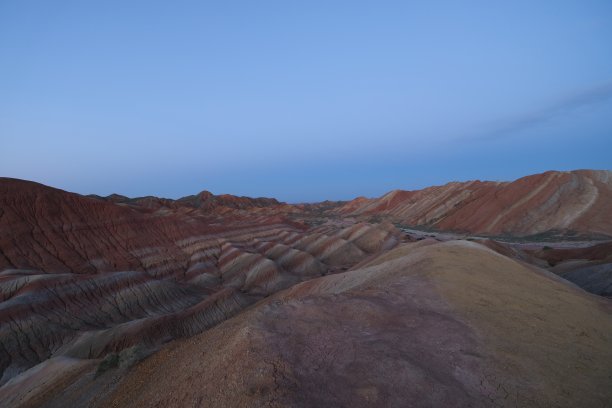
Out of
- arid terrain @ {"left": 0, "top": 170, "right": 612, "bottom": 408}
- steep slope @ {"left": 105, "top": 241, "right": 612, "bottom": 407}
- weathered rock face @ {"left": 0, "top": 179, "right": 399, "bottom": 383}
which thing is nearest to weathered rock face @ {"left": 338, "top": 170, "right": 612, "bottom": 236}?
weathered rock face @ {"left": 0, "top": 179, "right": 399, "bottom": 383}

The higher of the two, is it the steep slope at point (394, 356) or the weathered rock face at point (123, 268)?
the steep slope at point (394, 356)

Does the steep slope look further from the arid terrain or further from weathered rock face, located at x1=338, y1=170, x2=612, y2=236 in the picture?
weathered rock face, located at x1=338, y1=170, x2=612, y2=236

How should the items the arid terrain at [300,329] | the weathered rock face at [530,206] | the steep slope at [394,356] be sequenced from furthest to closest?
the weathered rock face at [530,206]
the arid terrain at [300,329]
the steep slope at [394,356]

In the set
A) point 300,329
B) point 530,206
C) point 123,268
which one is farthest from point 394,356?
point 530,206

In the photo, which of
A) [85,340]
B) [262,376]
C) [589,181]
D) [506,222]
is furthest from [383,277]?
[589,181]

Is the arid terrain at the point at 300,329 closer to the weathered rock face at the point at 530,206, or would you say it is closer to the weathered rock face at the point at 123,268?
the weathered rock face at the point at 123,268

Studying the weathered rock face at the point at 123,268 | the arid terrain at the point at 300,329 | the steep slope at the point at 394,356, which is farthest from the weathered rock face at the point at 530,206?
the steep slope at the point at 394,356

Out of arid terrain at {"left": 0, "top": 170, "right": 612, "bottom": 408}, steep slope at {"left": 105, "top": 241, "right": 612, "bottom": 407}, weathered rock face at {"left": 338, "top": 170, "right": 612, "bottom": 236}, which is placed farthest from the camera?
weathered rock face at {"left": 338, "top": 170, "right": 612, "bottom": 236}
